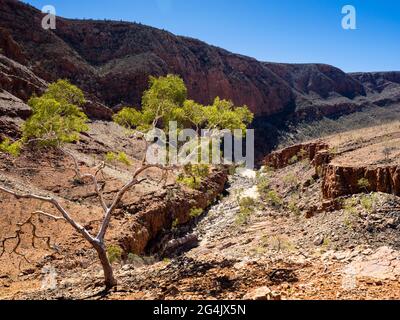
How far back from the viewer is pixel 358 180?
16.7 m

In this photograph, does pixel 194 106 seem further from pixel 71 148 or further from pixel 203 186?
pixel 71 148

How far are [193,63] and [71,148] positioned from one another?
45486 millimetres

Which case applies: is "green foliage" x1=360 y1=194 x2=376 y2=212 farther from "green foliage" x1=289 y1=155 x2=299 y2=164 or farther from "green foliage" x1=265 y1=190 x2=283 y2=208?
"green foliage" x1=289 y1=155 x2=299 y2=164

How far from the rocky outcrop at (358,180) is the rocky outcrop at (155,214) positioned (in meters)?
8.50

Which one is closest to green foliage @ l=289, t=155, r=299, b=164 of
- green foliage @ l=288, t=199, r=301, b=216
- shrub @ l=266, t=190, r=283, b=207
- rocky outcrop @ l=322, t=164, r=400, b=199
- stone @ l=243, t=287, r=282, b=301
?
shrub @ l=266, t=190, r=283, b=207

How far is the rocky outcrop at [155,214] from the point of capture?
1666 cm

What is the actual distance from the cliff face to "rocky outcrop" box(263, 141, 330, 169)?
20.0m

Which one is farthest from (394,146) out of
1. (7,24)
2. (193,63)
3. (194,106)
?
(193,63)

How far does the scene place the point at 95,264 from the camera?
43.2 ft

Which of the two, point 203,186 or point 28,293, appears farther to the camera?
point 203,186

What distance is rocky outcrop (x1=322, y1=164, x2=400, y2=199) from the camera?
49.1 ft

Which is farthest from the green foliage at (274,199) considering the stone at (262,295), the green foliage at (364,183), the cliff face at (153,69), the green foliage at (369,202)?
the cliff face at (153,69)

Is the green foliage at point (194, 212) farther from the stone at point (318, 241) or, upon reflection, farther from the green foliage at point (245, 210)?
the stone at point (318, 241)

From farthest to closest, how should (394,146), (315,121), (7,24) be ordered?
1. (315,121)
2. (7,24)
3. (394,146)
